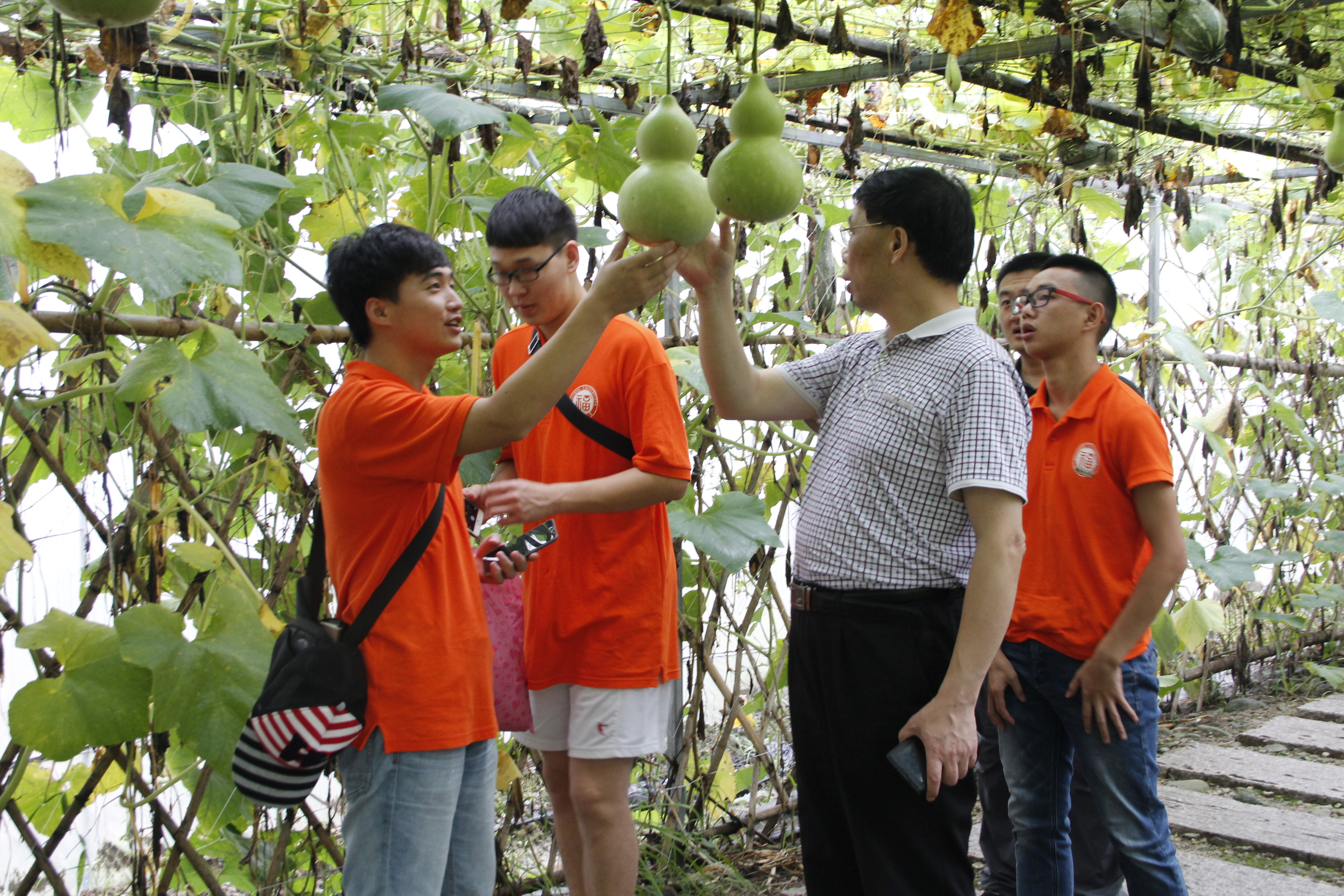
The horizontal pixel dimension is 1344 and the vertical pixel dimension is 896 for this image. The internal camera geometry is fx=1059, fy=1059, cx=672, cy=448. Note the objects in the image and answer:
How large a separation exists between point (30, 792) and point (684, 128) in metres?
1.87

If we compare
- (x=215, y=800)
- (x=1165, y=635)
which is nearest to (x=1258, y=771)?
(x=1165, y=635)

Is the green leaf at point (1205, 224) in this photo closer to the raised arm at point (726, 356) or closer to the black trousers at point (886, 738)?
the raised arm at point (726, 356)

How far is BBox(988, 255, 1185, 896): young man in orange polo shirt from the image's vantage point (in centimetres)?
185

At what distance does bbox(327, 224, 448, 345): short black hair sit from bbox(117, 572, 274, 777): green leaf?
1.56ft

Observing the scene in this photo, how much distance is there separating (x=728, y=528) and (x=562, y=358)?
86 cm

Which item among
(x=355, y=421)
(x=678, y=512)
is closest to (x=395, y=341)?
(x=355, y=421)

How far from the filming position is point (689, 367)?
2.23 metres

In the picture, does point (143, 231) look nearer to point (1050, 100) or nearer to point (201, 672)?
point (201, 672)

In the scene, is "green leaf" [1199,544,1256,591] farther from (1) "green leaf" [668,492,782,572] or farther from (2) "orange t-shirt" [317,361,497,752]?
(2) "orange t-shirt" [317,361,497,752]

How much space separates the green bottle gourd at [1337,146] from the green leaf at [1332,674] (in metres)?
3.01

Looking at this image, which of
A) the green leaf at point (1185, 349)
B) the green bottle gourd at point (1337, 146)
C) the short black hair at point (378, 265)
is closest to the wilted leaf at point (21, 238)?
the short black hair at point (378, 265)

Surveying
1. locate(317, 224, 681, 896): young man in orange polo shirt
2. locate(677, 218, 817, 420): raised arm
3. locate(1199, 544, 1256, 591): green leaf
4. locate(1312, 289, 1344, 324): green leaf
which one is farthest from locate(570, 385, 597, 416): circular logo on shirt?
locate(1312, 289, 1344, 324): green leaf

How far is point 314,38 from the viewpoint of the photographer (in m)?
1.88

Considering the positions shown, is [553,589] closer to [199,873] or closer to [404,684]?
[404,684]
